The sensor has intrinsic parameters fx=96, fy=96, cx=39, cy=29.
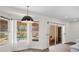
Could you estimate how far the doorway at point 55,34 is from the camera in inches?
64.1

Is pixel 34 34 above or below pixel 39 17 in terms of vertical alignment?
below

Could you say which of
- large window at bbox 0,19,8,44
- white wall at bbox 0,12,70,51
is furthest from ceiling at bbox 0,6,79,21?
large window at bbox 0,19,8,44

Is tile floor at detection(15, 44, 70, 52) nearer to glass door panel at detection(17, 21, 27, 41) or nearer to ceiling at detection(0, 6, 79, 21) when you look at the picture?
glass door panel at detection(17, 21, 27, 41)

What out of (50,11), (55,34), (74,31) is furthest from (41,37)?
(74,31)

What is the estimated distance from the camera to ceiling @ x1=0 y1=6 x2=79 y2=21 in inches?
56.4

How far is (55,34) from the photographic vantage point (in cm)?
164

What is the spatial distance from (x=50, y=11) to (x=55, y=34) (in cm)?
40

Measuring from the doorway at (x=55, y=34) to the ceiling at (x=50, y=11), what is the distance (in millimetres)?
183

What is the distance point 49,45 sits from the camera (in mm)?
1623

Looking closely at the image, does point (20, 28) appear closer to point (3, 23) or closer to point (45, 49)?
point (3, 23)
